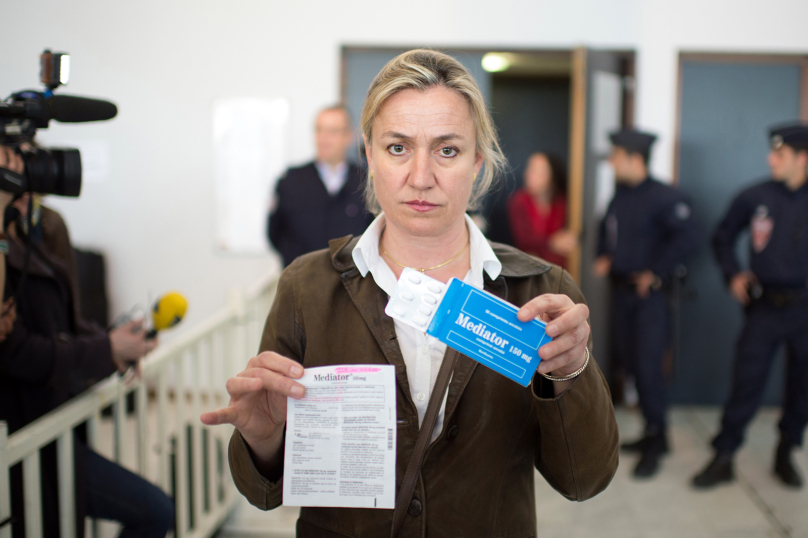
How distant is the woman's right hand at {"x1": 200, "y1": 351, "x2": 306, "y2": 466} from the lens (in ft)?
2.86

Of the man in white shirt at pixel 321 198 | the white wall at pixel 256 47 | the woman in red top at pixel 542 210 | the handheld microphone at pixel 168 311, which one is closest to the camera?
the handheld microphone at pixel 168 311

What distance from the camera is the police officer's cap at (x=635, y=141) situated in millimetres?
3197

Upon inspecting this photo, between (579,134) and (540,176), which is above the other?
(579,134)

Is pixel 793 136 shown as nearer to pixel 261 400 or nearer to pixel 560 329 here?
pixel 560 329

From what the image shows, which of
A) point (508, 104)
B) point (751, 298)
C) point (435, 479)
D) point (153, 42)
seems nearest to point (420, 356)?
point (435, 479)

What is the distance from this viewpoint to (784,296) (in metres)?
2.75

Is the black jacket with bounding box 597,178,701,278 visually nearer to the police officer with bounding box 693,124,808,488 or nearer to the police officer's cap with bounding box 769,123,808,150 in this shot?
the police officer with bounding box 693,124,808,488

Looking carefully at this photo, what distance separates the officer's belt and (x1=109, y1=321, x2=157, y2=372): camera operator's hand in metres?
2.71

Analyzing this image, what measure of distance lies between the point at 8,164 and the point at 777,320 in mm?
3050

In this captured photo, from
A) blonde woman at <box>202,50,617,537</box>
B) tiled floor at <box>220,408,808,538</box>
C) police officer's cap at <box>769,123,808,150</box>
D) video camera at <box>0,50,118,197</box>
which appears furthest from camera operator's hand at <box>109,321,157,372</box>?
police officer's cap at <box>769,123,808,150</box>

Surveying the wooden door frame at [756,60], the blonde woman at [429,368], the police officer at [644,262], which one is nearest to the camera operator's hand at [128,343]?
the blonde woman at [429,368]

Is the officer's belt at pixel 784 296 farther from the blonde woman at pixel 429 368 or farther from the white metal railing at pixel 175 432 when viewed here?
the white metal railing at pixel 175 432

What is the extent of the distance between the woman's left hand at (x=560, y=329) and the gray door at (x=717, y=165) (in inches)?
118

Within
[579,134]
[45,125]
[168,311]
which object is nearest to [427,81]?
[45,125]
